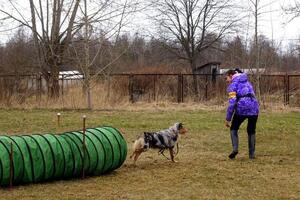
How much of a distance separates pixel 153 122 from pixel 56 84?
29.6 ft

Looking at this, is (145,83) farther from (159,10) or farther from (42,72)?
(159,10)

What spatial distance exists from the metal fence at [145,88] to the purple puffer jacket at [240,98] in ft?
44.7

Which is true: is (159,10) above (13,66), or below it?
above

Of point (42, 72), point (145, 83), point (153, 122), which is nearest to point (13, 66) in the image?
point (42, 72)

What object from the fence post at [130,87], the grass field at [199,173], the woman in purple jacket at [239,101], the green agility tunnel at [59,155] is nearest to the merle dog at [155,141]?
the grass field at [199,173]

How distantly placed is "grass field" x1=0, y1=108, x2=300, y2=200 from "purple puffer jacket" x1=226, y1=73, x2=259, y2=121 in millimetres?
940

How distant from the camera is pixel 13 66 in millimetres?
27812

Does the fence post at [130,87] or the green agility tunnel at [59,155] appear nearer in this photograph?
the green agility tunnel at [59,155]

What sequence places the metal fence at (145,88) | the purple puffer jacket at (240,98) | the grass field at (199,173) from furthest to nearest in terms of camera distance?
the metal fence at (145,88) → the purple puffer jacket at (240,98) → the grass field at (199,173)

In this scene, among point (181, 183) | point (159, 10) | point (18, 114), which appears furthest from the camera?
point (159, 10)

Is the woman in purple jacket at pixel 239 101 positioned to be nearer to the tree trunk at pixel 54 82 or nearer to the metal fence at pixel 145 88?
the metal fence at pixel 145 88

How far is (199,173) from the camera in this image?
8.46 m

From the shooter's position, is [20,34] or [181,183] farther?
[20,34]

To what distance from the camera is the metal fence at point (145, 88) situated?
23578 mm
